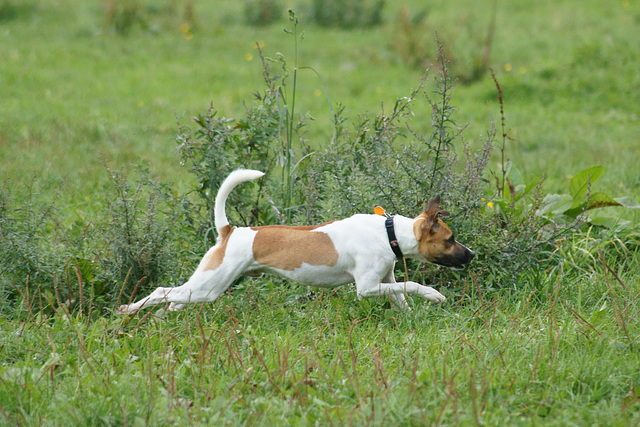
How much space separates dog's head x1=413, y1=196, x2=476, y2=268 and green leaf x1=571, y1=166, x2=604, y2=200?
1446 millimetres

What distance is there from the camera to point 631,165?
695cm

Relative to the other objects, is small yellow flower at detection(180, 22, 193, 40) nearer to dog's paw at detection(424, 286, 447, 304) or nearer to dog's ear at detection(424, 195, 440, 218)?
dog's ear at detection(424, 195, 440, 218)

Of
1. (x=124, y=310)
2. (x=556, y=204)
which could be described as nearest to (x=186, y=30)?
(x=556, y=204)

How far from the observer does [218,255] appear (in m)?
3.82

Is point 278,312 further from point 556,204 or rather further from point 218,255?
point 556,204

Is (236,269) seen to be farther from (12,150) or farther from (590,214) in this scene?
(12,150)

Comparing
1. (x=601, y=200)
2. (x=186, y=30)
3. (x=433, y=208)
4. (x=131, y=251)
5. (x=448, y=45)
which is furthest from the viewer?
(x=186, y=30)

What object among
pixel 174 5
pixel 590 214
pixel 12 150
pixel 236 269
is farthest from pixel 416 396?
pixel 174 5

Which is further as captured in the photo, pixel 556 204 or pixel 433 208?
pixel 556 204

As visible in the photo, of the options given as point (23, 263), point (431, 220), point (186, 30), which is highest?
point (186, 30)

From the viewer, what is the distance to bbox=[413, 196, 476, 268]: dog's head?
12.5 ft

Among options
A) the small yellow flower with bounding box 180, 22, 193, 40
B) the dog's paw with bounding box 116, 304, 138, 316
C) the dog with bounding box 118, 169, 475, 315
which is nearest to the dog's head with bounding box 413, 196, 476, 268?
the dog with bounding box 118, 169, 475, 315

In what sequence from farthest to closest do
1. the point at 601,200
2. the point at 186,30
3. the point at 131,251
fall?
the point at 186,30
the point at 601,200
the point at 131,251

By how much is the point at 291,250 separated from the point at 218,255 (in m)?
0.42
